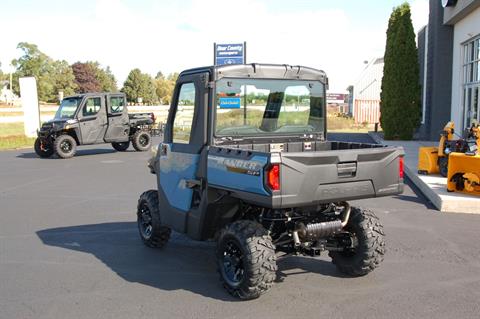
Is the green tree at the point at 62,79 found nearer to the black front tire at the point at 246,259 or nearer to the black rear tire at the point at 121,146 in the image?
the black rear tire at the point at 121,146

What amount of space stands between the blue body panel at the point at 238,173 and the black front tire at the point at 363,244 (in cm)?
143

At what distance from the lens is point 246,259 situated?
459cm

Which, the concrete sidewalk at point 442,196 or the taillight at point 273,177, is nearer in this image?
the taillight at point 273,177

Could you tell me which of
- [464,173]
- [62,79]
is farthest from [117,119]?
[62,79]

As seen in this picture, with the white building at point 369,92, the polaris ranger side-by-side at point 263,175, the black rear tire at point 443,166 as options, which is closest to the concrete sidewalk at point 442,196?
the black rear tire at point 443,166

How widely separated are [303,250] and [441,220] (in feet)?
12.3

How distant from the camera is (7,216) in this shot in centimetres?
859

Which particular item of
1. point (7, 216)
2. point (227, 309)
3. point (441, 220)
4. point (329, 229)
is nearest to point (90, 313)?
point (227, 309)

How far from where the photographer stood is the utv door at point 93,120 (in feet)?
60.0

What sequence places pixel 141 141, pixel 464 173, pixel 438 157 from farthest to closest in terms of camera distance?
pixel 141 141
pixel 438 157
pixel 464 173

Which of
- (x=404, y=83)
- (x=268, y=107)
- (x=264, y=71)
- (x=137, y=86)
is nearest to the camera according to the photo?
(x=264, y=71)

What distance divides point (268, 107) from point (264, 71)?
42cm

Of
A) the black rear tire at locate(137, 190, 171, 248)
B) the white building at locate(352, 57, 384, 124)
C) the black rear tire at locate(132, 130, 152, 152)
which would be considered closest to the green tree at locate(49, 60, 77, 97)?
the white building at locate(352, 57, 384, 124)

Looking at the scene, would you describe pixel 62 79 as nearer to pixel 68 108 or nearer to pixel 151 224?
pixel 68 108
